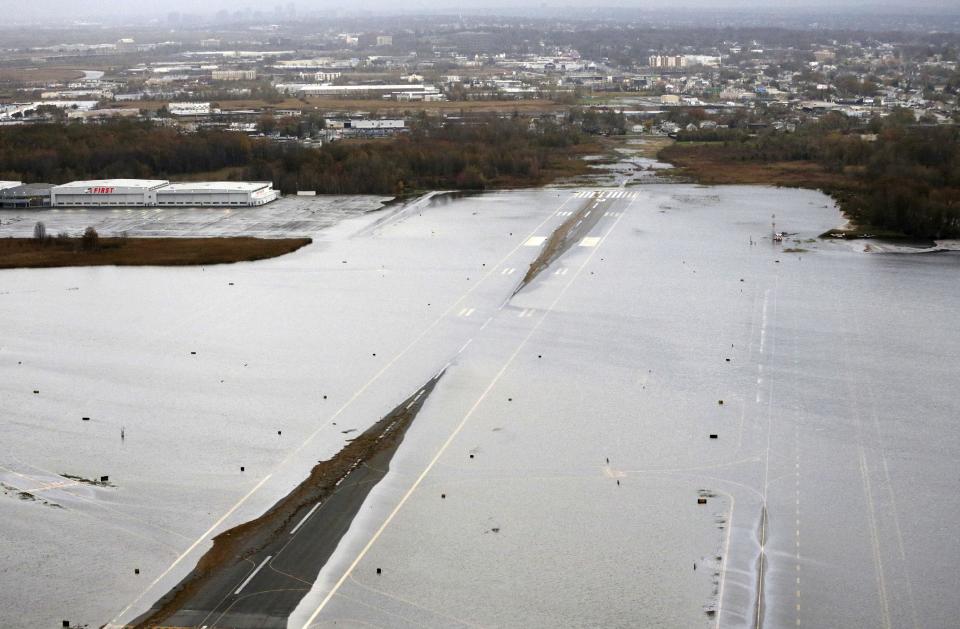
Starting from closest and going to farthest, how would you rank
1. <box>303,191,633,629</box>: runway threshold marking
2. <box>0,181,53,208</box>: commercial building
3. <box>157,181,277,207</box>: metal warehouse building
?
<box>303,191,633,629</box>: runway threshold marking, <box>157,181,277,207</box>: metal warehouse building, <box>0,181,53,208</box>: commercial building

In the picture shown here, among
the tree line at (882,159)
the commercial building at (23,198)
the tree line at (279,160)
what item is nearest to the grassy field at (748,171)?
the tree line at (882,159)

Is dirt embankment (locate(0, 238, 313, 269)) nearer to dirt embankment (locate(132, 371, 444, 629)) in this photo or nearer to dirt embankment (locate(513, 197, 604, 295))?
dirt embankment (locate(513, 197, 604, 295))

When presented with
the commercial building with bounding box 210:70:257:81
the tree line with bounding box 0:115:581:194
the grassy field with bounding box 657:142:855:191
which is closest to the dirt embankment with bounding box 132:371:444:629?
the tree line with bounding box 0:115:581:194

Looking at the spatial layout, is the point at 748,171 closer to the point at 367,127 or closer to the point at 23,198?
the point at 367,127

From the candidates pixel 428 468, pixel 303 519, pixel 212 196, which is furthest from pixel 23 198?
pixel 303 519

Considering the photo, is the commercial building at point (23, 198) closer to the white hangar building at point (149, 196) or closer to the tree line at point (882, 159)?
the white hangar building at point (149, 196)

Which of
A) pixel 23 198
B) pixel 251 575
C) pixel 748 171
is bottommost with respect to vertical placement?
pixel 748 171
